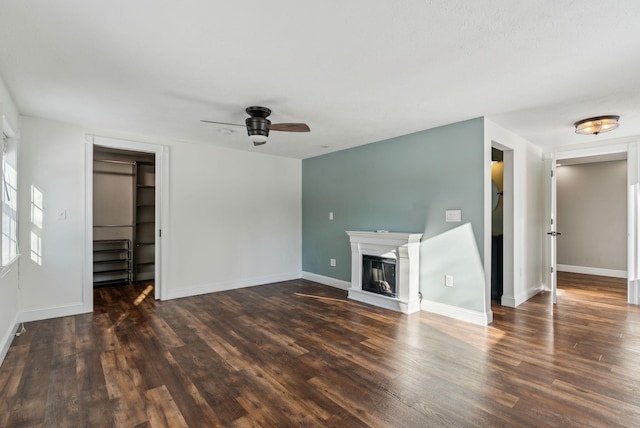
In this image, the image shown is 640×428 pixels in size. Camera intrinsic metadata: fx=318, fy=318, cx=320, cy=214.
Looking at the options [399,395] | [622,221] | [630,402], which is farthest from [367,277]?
[622,221]

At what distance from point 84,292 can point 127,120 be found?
7.04ft

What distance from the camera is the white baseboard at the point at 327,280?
508 cm

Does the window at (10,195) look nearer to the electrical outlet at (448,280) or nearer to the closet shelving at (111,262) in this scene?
the closet shelving at (111,262)

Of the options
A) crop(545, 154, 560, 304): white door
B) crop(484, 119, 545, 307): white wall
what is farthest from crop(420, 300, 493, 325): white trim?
crop(545, 154, 560, 304): white door

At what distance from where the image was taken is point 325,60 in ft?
7.29

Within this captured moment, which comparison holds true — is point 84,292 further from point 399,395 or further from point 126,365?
point 399,395

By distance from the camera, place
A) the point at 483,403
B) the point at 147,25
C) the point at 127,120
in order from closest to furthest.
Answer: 1. the point at 147,25
2. the point at 483,403
3. the point at 127,120

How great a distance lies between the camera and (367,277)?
435cm

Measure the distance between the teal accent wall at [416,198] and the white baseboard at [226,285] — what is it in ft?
1.69

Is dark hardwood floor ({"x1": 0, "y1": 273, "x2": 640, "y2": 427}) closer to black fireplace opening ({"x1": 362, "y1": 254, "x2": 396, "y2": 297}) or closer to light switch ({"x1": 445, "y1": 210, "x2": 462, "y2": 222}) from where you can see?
black fireplace opening ({"x1": 362, "y1": 254, "x2": 396, "y2": 297})

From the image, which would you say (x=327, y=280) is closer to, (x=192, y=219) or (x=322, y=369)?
(x=192, y=219)

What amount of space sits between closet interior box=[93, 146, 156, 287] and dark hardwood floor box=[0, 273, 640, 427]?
191 centimetres

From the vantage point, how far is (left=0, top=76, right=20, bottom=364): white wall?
2621 millimetres

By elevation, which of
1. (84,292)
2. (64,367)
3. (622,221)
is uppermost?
(622,221)
